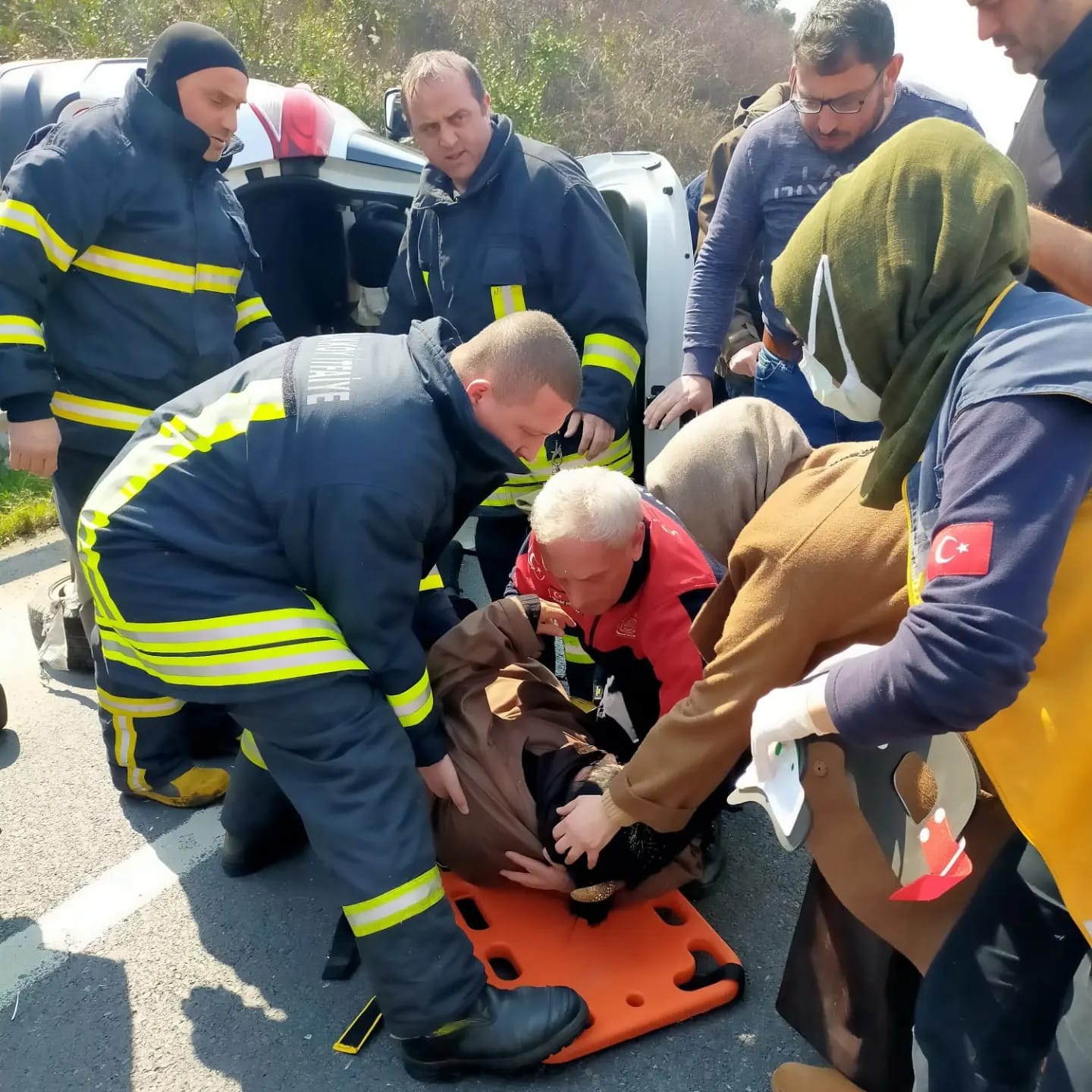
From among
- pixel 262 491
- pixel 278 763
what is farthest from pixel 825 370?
pixel 278 763

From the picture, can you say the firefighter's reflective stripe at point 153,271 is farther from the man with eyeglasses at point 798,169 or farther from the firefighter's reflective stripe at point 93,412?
the man with eyeglasses at point 798,169

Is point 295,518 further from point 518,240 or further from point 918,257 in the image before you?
point 518,240

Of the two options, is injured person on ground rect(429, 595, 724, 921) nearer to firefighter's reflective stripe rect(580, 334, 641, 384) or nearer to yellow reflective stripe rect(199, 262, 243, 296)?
firefighter's reflective stripe rect(580, 334, 641, 384)

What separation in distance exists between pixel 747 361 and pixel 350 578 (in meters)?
1.85

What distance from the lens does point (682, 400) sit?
10.2 feet

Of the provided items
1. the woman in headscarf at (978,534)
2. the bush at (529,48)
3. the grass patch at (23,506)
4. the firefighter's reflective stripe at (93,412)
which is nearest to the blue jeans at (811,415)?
the woman in headscarf at (978,534)

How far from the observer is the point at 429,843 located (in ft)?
6.63

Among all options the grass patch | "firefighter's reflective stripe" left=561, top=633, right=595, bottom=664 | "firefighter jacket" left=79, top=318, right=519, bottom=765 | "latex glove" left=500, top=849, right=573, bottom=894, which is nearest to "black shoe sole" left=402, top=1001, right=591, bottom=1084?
"latex glove" left=500, top=849, right=573, bottom=894

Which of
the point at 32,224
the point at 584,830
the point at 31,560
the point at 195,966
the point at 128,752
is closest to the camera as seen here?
the point at 584,830

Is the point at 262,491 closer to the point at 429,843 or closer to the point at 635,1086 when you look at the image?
the point at 429,843

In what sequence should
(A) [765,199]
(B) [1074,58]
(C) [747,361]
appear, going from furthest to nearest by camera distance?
(C) [747,361]
(A) [765,199]
(B) [1074,58]

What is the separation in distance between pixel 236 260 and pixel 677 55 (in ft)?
62.2

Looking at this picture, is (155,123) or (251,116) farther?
(251,116)

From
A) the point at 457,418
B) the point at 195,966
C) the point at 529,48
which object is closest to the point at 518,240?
the point at 457,418
